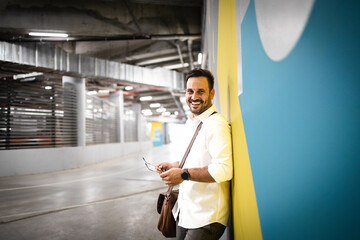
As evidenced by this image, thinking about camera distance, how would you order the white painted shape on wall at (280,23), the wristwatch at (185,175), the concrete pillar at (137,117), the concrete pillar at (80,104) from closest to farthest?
1. the white painted shape on wall at (280,23)
2. the wristwatch at (185,175)
3. the concrete pillar at (80,104)
4. the concrete pillar at (137,117)

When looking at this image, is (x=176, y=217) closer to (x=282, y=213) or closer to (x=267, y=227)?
(x=267, y=227)

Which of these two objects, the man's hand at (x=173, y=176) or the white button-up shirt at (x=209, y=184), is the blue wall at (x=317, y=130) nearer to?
the white button-up shirt at (x=209, y=184)

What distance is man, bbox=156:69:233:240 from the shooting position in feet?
3.92

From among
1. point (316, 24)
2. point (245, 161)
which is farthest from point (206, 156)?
point (316, 24)

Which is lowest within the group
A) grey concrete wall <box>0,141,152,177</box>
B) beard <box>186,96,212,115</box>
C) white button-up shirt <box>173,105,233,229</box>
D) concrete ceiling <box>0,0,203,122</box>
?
grey concrete wall <box>0,141,152,177</box>

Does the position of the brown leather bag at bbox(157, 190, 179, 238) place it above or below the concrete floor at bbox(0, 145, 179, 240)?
above

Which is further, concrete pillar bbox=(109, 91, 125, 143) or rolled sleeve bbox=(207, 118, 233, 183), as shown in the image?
concrete pillar bbox=(109, 91, 125, 143)

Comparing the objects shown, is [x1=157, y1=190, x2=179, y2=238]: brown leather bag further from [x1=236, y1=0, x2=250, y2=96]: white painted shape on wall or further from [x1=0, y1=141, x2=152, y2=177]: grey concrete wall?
[x1=0, y1=141, x2=152, y2=177]: grey concrete wall

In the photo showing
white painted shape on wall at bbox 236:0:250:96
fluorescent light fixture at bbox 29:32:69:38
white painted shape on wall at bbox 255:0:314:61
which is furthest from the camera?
fluorescent light fixture at bbox 29:32:69:38

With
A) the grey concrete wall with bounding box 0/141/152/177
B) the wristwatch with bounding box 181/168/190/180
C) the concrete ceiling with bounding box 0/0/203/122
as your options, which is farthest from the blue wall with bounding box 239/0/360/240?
the grey concrete wall with bounding box 0/141/152/177

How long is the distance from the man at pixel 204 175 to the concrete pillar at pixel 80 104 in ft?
28.0

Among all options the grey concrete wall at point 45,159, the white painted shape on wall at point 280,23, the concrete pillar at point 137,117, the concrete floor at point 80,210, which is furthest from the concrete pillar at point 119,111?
the white painted shape on wall at point 280,23

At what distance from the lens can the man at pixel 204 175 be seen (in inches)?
47.1

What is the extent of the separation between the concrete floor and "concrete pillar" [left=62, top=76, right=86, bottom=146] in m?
3.58
